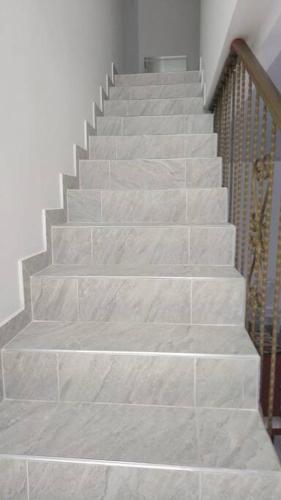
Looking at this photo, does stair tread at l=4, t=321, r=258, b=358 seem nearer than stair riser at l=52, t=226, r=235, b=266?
Yes

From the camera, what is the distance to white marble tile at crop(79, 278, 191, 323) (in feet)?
4.74

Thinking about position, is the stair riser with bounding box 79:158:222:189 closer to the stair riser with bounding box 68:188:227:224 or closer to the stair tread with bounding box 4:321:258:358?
the stair riser with bounding box 68:188:227:224

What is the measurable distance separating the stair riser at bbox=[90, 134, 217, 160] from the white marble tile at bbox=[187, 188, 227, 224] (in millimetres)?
579

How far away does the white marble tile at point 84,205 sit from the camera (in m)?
2.01

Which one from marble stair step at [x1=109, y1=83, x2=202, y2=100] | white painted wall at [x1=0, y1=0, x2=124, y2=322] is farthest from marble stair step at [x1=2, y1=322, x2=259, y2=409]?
marble stair step at [x1=109, y1=83, x2=202, y2=100]

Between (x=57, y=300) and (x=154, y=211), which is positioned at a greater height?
(x=154, y=211)

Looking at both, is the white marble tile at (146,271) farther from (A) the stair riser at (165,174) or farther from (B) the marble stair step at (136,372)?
(A) the stair riser at (165,174)

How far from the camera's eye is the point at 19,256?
1.43 meters

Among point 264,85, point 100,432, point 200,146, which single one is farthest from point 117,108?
point 100,432

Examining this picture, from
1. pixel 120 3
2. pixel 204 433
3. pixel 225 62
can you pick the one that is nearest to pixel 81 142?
pixel 225 62

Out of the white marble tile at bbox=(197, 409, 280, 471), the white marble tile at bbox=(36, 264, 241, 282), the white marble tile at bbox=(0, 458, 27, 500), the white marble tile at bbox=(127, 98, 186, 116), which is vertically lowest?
the white marble tile at bbox=(0, 458, 27, 500)

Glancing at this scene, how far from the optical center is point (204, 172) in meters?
2.18

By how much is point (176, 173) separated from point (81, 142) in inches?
27.7

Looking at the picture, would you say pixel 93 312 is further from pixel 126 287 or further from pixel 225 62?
pixel 225 62
